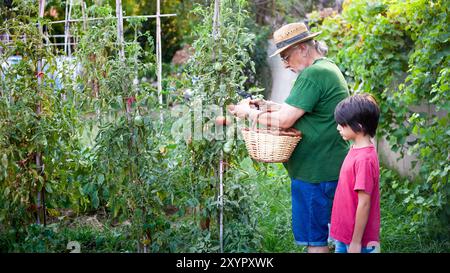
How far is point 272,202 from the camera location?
15.0 feet

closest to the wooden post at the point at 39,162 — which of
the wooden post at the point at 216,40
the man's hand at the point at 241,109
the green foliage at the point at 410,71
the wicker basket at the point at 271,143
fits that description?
the wooden post at the point at 216,40

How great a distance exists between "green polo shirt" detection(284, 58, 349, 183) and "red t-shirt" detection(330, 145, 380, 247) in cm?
21

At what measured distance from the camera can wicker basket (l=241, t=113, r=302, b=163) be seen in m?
2.90

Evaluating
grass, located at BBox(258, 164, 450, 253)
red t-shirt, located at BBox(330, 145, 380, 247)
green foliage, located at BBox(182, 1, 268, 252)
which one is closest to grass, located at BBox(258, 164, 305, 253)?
grass, located at BBox(258, 164, 450, 253)

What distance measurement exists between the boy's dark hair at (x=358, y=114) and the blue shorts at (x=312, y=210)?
1.23ft

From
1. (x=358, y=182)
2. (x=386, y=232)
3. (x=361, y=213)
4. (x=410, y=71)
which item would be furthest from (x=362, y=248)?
(x=410, y=71)

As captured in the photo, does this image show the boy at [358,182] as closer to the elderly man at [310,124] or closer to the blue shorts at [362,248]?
the blue shorts at [362,248]

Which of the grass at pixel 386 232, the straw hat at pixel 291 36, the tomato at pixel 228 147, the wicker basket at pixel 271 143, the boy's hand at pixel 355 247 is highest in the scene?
the straw hat at pixel 291 36

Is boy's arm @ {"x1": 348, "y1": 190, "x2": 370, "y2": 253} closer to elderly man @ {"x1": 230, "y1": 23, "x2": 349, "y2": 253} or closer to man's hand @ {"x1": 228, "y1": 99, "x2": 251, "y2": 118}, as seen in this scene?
elderly man @ {"x1": 230, "y1": 23, "x2": 349, "y2": 253}

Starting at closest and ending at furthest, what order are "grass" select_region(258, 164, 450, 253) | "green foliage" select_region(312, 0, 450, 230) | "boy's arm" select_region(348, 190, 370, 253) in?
"boy's arm" select_region(348, 190, 370, 253), "green foliage" select_region(312, 0, 450, 230), "grass" select_region(258, 164, 450, 253)

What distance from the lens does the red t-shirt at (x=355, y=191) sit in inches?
104

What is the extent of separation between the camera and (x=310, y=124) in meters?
2.97
